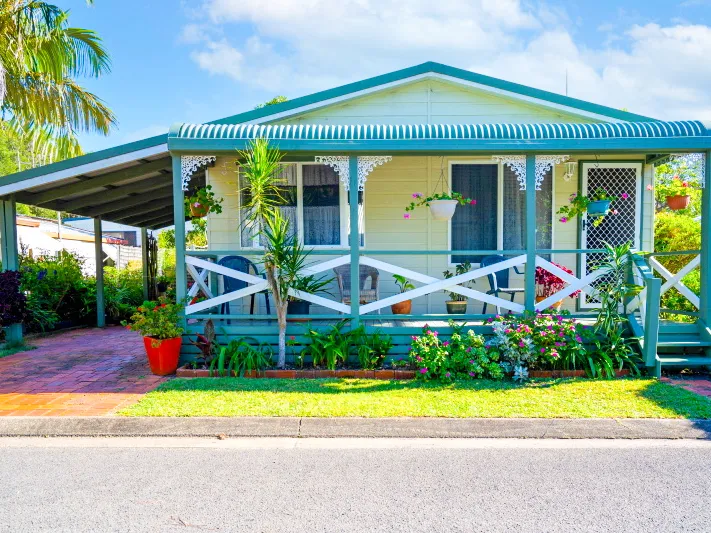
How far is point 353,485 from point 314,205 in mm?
5555

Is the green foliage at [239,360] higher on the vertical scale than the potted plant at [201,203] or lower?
lower

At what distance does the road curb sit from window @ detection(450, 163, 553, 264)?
4228 millimetres

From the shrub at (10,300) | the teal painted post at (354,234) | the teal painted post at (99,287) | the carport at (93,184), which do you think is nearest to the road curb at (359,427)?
the teal painted post at (354,234)

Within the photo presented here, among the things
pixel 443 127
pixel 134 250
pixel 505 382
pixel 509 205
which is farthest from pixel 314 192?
pixel 134 250

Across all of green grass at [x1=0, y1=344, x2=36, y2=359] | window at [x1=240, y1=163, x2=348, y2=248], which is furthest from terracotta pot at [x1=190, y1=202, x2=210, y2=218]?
green grass at [x1=0, y1=344, x2=36, y2=359]

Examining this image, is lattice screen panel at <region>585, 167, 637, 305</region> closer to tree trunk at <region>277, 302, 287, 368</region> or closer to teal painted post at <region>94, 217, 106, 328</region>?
tree trunk at <region>277, 302, 287, 368</region>

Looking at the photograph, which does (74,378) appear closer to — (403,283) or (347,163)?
(347,163)

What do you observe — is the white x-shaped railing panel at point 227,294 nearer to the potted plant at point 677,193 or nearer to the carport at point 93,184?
the carport at point 93,184

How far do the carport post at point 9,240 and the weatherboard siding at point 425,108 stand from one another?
4.91m

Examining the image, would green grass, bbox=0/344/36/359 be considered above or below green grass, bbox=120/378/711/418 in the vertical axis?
above

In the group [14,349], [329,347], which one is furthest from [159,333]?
[14,349]

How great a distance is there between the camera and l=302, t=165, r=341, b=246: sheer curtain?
820 cm

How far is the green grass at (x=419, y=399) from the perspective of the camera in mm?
4586

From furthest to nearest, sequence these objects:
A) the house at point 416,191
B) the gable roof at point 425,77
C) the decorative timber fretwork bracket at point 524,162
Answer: the gable roof at point 425,77 → the house at point 416,191 → the decorative timber fretwork bracket at point 524,162
